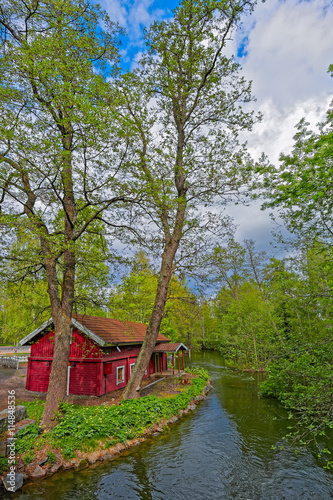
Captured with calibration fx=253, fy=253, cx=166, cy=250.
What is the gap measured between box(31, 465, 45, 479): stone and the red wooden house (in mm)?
5127

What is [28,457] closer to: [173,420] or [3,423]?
[3,423]

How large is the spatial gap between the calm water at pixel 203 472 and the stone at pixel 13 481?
169mm

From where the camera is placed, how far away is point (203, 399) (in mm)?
15266

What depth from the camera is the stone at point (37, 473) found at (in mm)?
6816

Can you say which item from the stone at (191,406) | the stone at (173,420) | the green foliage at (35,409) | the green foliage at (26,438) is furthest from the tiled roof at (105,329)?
the green foliage at (26,438)

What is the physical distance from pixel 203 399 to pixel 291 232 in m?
12.6

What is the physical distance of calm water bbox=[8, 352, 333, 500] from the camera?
6488 mm

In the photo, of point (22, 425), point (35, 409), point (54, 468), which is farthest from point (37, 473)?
point (35, 409)

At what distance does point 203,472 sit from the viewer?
24.6 ft

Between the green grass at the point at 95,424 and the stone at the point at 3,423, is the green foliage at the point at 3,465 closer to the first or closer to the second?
the green grass at the point at 95,424

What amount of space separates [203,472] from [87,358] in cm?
797

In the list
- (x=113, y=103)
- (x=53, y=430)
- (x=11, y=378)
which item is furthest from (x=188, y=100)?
(x=11, y=378)

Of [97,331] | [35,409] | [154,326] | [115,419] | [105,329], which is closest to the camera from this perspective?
[115,419]

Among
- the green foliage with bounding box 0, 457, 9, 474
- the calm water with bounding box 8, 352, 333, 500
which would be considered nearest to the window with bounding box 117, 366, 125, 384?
the calm water with bounding box 8, 352, 333, 500
